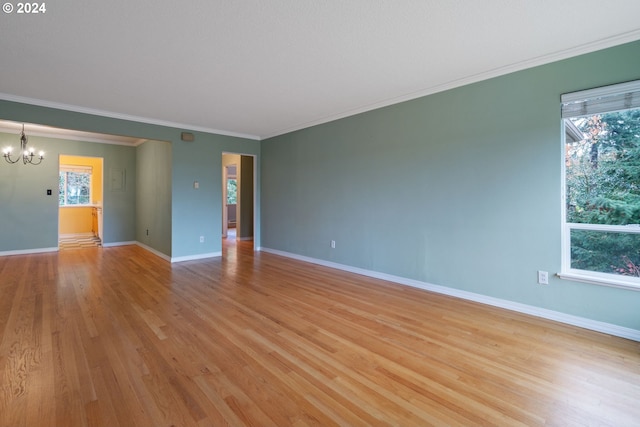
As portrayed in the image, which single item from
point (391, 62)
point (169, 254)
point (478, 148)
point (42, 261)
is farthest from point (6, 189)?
point (478, 148)

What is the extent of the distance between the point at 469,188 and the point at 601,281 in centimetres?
142

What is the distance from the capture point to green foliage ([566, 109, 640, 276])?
2.54 meters

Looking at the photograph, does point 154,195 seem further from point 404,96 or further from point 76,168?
point 404,96

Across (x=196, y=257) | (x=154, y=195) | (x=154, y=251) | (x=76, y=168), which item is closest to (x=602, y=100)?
(x=196, y=257)

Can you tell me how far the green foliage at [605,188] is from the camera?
2.54 meters

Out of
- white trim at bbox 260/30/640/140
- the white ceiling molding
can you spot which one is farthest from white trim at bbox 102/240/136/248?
white trim at bbox 260/30/640/140

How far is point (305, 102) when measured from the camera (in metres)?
4.27

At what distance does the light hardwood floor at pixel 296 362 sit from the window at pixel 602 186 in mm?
649

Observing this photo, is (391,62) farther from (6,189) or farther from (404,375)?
(6,189)

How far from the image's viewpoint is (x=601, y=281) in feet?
8.54

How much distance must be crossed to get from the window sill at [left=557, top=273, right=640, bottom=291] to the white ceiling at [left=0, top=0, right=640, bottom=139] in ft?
6.75

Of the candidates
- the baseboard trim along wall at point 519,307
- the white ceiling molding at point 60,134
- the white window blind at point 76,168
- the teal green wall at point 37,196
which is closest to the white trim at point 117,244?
the teal green wall at point 37,196

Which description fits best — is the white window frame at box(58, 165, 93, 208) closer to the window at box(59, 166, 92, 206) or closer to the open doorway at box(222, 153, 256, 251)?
the window at box(59, 166, 92, 206)

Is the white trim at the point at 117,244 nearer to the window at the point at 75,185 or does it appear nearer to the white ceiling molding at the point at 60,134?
the white ceiling molding at the point at 60,134
